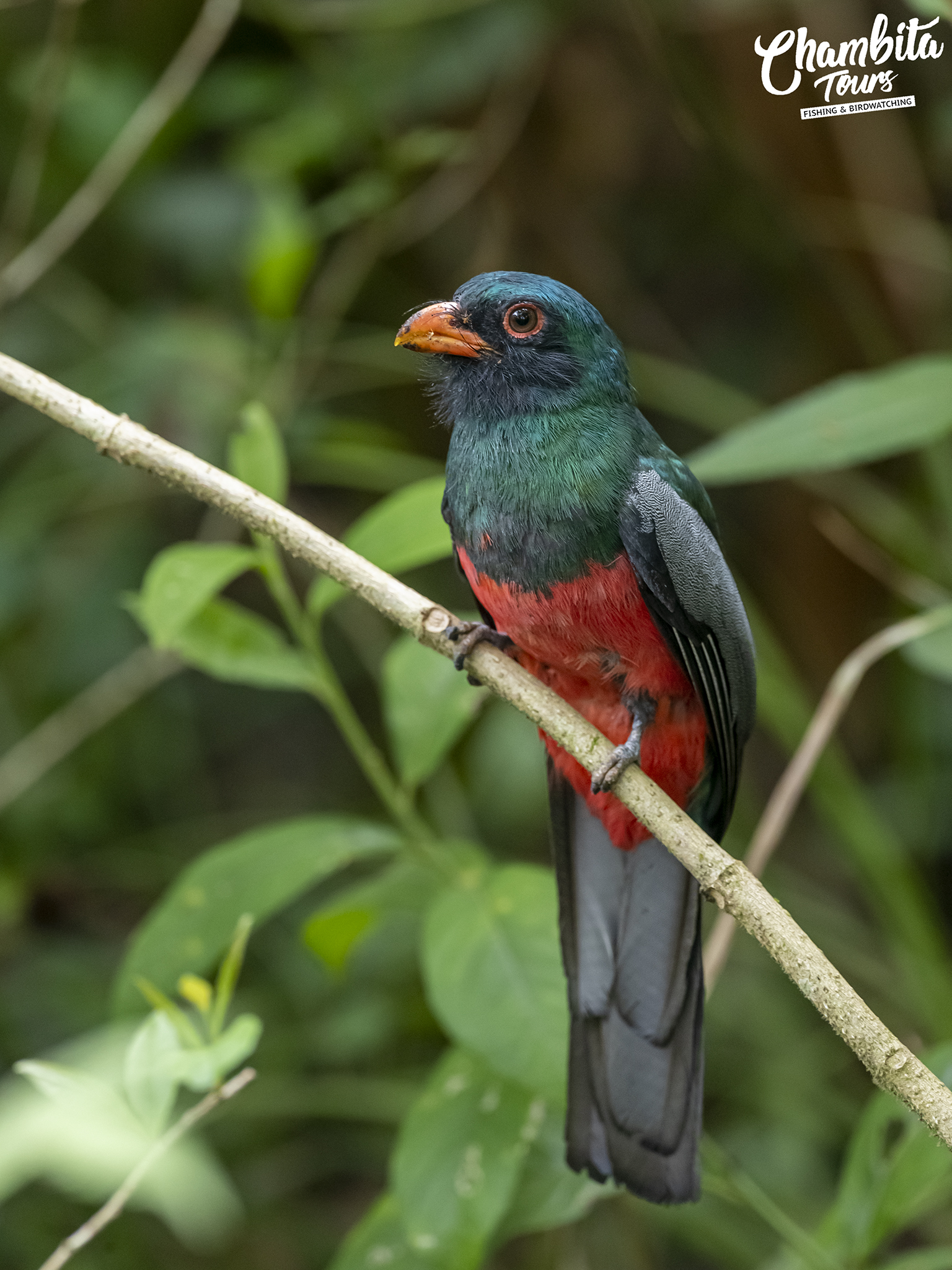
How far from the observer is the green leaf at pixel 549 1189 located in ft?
7.53

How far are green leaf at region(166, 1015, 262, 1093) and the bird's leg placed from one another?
0.68 metres

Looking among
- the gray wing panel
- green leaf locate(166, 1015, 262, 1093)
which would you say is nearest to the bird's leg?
the gray wing panel

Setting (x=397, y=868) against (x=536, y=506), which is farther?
(x=397, y=868)

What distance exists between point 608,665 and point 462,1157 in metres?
0.89

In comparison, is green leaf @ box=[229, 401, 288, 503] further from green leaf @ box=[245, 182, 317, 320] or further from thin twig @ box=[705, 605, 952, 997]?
green leaf @ box=[245, 182, 317, 320]

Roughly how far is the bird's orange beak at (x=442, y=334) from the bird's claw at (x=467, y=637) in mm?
521

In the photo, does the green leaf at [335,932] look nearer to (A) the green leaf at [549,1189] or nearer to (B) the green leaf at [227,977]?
(B) the green leaf at [227,977]

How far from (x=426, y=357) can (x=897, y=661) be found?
2.20 metres

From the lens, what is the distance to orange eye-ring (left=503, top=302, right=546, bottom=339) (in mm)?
2404

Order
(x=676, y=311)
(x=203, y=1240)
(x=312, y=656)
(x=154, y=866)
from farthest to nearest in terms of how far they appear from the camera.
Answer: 1. (x=676, y=311)
2. (x=154, y=866)
3. (x=203, y=1240)
4. (x=312, y=656)

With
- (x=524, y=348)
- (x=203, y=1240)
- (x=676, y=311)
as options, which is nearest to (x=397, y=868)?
(x=524, y=348)

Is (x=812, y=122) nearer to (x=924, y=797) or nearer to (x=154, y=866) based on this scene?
(x=924, y=797)

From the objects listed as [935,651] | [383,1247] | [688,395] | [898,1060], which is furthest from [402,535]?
[688,395]

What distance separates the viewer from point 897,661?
166 inches
